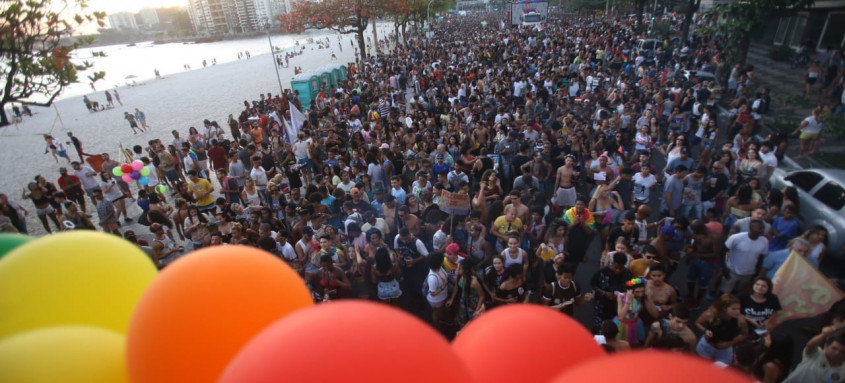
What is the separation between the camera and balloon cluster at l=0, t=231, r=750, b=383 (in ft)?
4.39

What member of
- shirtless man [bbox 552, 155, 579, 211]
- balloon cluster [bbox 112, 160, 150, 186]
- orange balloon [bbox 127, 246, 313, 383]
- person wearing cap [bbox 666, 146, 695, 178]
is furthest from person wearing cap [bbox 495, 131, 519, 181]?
balloon cluster [bbox 112, 160, 150, 186]

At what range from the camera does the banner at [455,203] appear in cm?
603

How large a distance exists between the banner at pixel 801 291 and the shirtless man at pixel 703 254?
996 millimetres

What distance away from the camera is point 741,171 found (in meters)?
7.00

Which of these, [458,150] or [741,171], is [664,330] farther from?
[458,150]

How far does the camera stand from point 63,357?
6.33 ft

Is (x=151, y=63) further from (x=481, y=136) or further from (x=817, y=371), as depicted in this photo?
(x=817, y=371)

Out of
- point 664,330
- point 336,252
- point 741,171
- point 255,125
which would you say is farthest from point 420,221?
point 255,125

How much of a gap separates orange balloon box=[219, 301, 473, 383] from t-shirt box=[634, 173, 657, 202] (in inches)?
244

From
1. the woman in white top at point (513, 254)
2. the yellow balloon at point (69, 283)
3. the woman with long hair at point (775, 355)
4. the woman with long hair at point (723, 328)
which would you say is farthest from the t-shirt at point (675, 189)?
the yellow balloon at point (69, 283)

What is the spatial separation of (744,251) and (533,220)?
8.02 ft

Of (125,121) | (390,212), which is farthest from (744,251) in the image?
(125,121)

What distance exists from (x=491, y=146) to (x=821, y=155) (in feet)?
27.7

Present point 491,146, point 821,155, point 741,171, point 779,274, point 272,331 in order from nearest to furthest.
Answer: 1. point 272,331
2. point 779,274
3. point 741,171
4. point 491,146
5. point 821,155
